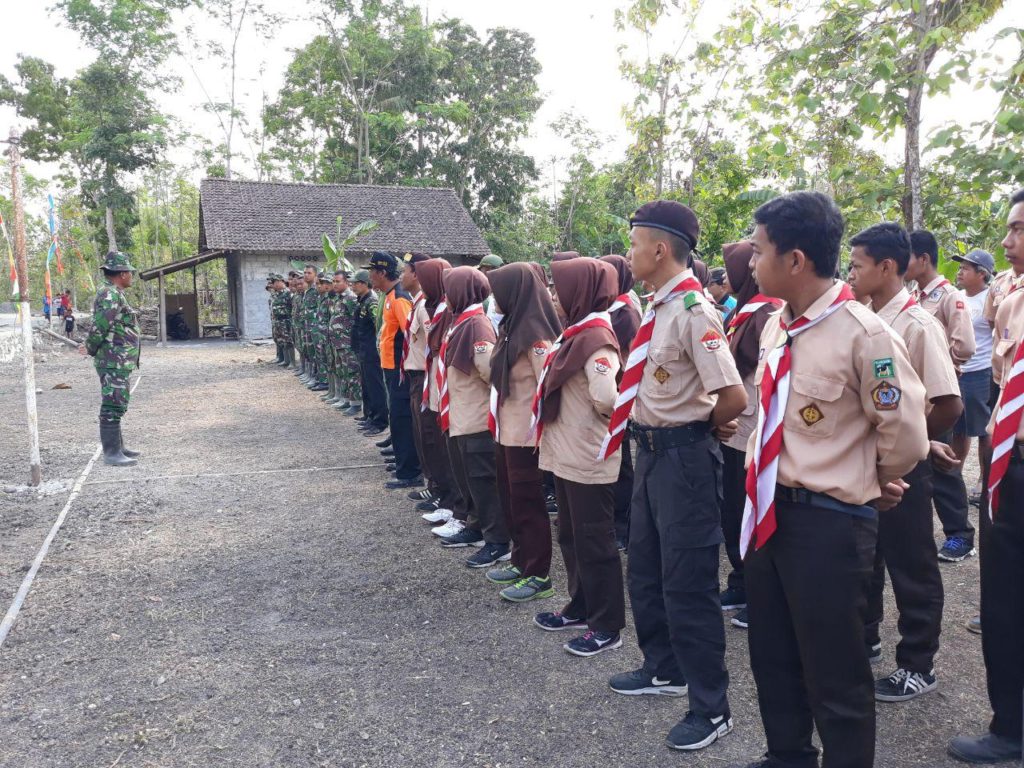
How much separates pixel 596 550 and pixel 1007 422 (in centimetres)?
171

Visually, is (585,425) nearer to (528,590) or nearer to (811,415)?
(528,590)

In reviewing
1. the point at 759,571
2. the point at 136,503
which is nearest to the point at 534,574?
the point at 759,571

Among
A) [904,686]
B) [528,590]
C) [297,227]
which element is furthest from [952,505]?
[297,227]

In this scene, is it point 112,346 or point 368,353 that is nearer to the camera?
point 112,346

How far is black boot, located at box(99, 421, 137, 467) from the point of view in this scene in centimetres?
798

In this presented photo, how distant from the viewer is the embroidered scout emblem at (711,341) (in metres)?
2.89

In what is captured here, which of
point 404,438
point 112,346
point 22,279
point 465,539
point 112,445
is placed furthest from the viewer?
point 112,445

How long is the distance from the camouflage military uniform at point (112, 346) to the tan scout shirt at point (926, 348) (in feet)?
23.4

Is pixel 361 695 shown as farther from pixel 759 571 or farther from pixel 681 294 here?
pixel 681 294

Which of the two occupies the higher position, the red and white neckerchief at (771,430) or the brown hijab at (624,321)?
the brown hijab at (624,321)

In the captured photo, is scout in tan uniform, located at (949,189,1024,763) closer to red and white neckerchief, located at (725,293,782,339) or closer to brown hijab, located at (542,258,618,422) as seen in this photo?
red and white neckerchief, located at (725,293,782,339)

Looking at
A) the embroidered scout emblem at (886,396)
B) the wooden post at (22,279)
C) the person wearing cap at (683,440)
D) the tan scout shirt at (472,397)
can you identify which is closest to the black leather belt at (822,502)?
the embroidered scout emblem at (886,396)

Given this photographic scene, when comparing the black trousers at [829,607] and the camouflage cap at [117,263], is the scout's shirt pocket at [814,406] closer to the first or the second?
the black trousers at [829,607]

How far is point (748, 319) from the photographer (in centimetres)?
423
